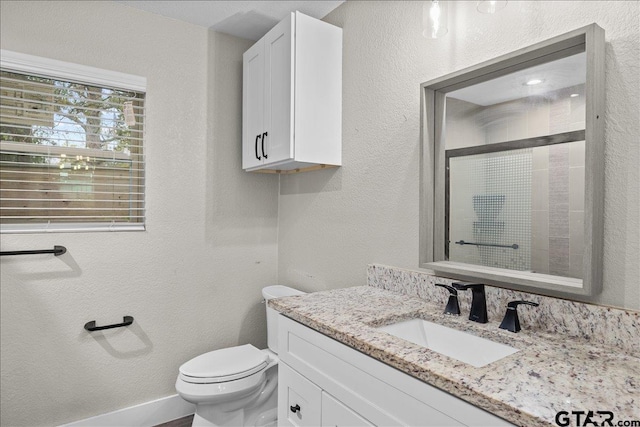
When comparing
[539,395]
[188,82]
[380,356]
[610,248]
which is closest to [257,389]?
[380,356]

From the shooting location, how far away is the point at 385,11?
6.13ft

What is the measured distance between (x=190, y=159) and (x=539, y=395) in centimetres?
215

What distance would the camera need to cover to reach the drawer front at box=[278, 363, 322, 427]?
1.32m

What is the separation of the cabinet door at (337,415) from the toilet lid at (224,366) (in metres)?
0.78

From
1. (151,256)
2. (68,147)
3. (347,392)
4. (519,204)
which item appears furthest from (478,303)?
(68,147)

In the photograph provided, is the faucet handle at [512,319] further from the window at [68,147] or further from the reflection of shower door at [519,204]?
the window at [68,147]

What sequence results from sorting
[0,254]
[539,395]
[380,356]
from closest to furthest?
1. [539,395]
2. [380,356]
3. [0,254]

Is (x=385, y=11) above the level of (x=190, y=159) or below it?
above

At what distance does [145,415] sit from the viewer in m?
2.21

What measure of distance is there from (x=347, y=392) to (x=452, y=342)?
40 centimetres

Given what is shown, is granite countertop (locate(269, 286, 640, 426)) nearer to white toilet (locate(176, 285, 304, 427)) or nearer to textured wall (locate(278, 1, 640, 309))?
textured wall (locate(278, 1, 640, 309))

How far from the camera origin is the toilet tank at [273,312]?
7.51ft

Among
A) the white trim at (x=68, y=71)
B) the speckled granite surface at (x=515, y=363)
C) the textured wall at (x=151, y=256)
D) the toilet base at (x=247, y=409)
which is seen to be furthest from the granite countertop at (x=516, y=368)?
the white trim at (x=68, y=71)

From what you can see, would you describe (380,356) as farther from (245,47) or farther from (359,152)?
(245,47)
